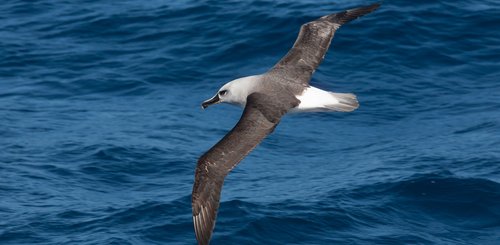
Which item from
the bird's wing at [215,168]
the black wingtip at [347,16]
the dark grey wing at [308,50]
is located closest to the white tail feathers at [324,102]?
the dark grey wing at [308,50]

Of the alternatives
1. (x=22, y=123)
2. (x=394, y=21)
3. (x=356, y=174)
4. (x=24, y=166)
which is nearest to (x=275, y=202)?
(x=356, y=174)

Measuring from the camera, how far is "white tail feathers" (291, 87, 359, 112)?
12906mm

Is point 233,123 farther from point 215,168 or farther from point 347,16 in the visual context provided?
point 215,168

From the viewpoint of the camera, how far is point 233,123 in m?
18.6

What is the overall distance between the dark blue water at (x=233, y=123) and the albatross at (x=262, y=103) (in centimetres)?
226

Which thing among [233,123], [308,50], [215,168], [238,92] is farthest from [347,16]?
[233,123]

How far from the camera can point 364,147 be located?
58.1 feet

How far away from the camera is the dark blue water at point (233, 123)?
14961 mm

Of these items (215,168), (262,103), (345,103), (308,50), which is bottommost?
(215,168)

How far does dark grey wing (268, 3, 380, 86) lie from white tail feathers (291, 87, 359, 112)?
445 mm

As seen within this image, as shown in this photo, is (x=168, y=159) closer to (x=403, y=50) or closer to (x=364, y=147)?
(x=364, y=147)

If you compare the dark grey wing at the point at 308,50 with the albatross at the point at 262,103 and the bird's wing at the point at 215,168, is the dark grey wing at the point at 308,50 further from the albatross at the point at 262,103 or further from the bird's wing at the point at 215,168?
the bird's wing at the point at 215,168

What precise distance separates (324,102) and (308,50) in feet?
4.54

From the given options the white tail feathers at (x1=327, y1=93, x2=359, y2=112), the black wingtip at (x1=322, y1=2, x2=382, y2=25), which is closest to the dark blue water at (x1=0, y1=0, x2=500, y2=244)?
the white tail feathers at (x1=327, y1=93, x2=359, y2=112)
